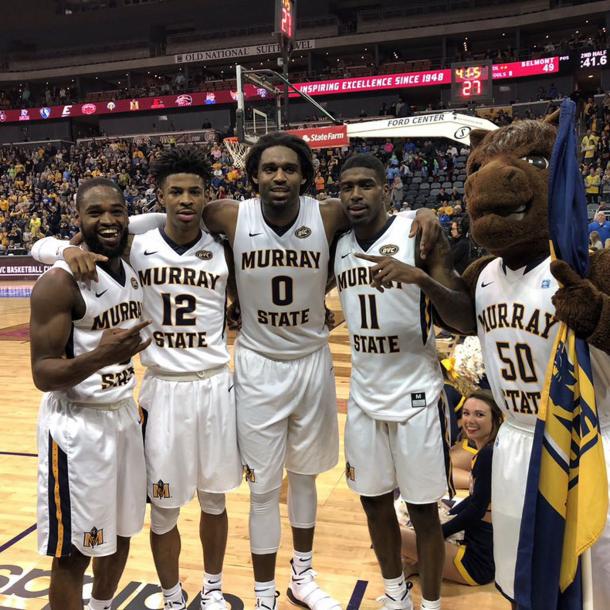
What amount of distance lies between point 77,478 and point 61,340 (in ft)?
1.67

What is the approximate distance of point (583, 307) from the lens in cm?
178

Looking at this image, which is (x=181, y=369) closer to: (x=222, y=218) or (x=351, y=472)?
(x=222, y=218)

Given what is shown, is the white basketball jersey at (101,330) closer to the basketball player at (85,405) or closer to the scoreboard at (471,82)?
the basketball player at (85,405)

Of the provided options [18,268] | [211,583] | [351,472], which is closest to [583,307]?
[351,472]

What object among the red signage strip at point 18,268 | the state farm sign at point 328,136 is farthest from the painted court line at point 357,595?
the red signage strip at point 18,268

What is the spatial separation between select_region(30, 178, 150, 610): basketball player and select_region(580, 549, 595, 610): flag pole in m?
1.59

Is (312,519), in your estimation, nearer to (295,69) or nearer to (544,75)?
(544,75)

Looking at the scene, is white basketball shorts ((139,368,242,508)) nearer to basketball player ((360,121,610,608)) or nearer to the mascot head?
basketball player ((360,121,610,608))

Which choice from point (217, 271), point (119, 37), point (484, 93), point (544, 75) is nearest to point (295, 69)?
point (119, 37)

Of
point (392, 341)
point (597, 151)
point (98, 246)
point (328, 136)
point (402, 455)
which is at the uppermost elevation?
point (597, 151)

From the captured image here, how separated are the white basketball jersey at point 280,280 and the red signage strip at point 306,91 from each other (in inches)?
669

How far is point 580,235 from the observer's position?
181 cm

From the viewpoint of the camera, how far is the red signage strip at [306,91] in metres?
23.9

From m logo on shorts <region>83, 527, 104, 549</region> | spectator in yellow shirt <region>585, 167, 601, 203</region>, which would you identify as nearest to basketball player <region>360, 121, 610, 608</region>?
m logo on shorts <region>83, 527, 104, 549</region>
